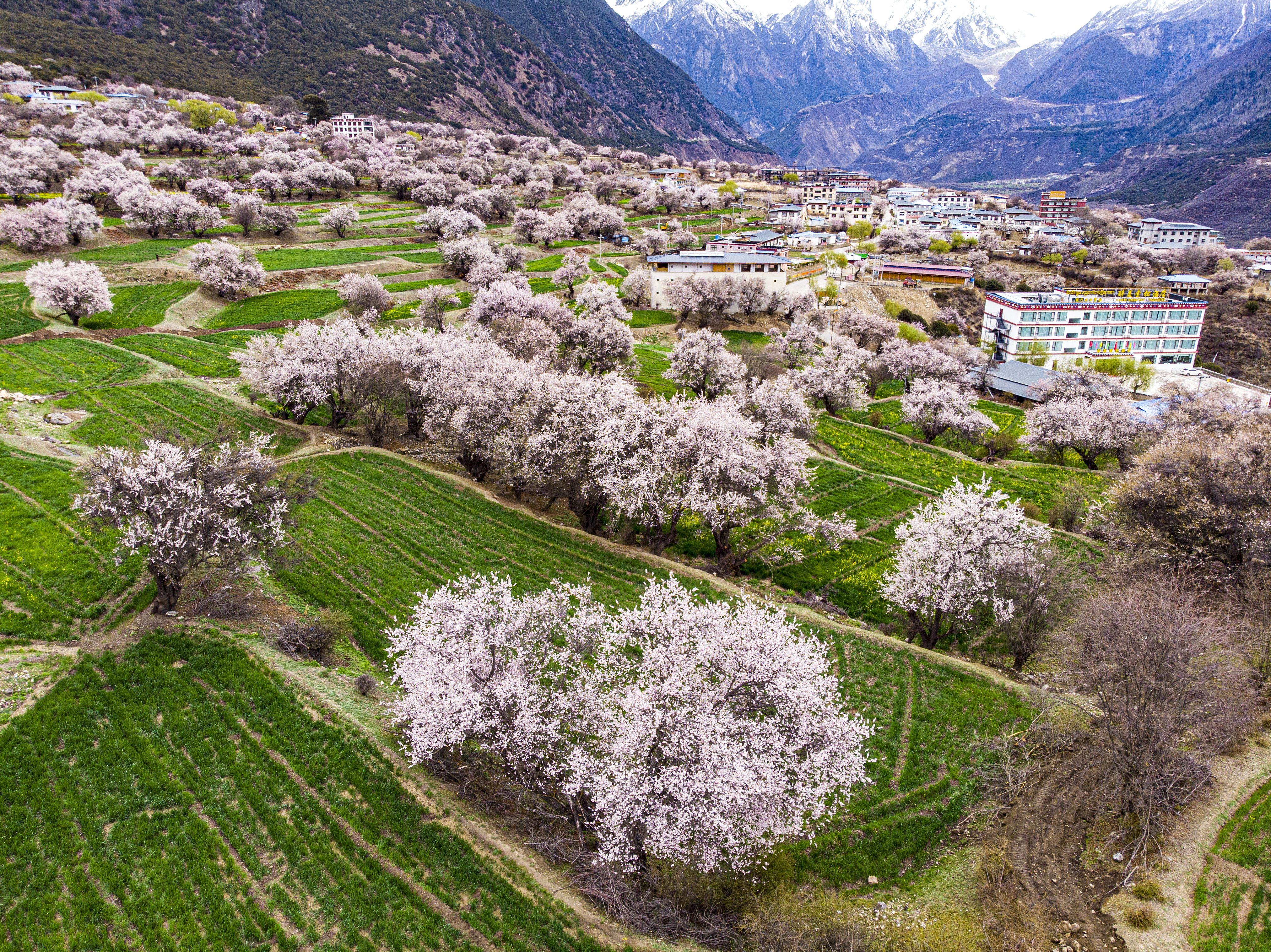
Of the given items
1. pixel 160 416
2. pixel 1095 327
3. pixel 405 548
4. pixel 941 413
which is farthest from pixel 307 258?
pixel 1095 327

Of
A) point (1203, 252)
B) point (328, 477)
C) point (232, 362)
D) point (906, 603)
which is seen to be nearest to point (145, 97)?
point (232, 362)

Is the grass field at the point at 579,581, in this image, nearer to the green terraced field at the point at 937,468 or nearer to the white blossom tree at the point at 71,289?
the green terraced field at the point at 937,468

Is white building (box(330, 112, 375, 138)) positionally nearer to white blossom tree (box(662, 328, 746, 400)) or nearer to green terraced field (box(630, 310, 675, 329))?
green terraced field (box(630, 310, 675, 329))

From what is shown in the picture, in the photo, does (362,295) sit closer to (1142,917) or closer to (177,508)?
(177,508)

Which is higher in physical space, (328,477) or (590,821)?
(328,477)

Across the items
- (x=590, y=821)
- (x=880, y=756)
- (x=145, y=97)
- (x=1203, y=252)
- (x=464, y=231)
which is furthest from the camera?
(x=1203, y=252)

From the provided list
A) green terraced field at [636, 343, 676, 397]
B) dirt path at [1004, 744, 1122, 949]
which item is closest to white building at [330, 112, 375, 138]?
green terraced field at [636, 343, 676, 397]

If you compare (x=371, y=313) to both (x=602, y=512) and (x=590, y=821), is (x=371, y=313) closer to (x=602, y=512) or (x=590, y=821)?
(x=602, y=512)
